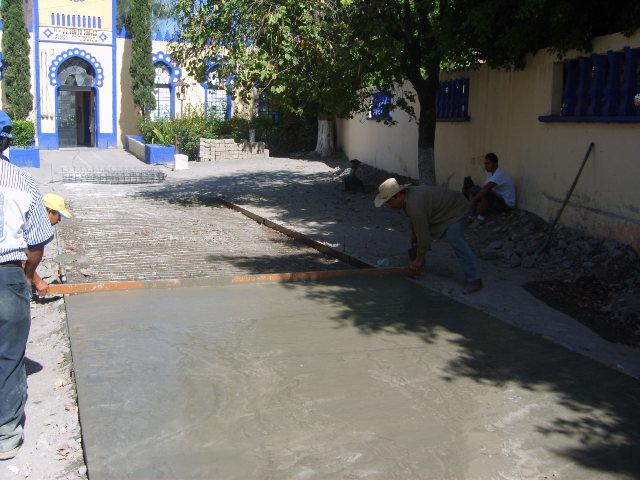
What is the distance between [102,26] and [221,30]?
18.1 metres

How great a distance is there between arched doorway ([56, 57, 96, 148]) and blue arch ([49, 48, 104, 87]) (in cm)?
24

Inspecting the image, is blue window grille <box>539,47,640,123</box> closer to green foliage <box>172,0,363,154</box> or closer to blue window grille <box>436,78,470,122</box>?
blue window grille <box>436,78,470,122</box>

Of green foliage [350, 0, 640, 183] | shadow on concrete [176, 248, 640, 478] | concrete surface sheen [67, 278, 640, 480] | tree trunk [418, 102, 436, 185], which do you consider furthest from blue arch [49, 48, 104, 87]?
shadow on concrete [176, 248, 640, 478]

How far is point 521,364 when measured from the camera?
5273mm

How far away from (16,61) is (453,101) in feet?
60.8

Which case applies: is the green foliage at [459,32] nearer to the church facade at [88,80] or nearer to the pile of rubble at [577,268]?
the pile of rubble at [577,268]

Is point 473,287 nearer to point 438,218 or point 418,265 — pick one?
point 418,265

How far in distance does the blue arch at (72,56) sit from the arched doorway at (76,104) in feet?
0.79

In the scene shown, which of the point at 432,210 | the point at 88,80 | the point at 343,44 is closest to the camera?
the point at 432,210

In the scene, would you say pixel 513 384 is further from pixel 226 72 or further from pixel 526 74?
pixel 226 72

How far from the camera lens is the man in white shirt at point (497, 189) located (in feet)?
33.6

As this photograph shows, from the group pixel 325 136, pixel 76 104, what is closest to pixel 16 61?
pixel 76 104

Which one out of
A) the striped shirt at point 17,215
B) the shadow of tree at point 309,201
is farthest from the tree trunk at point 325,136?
the striped shirt at point 17,215

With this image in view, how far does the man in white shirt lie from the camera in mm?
10250
